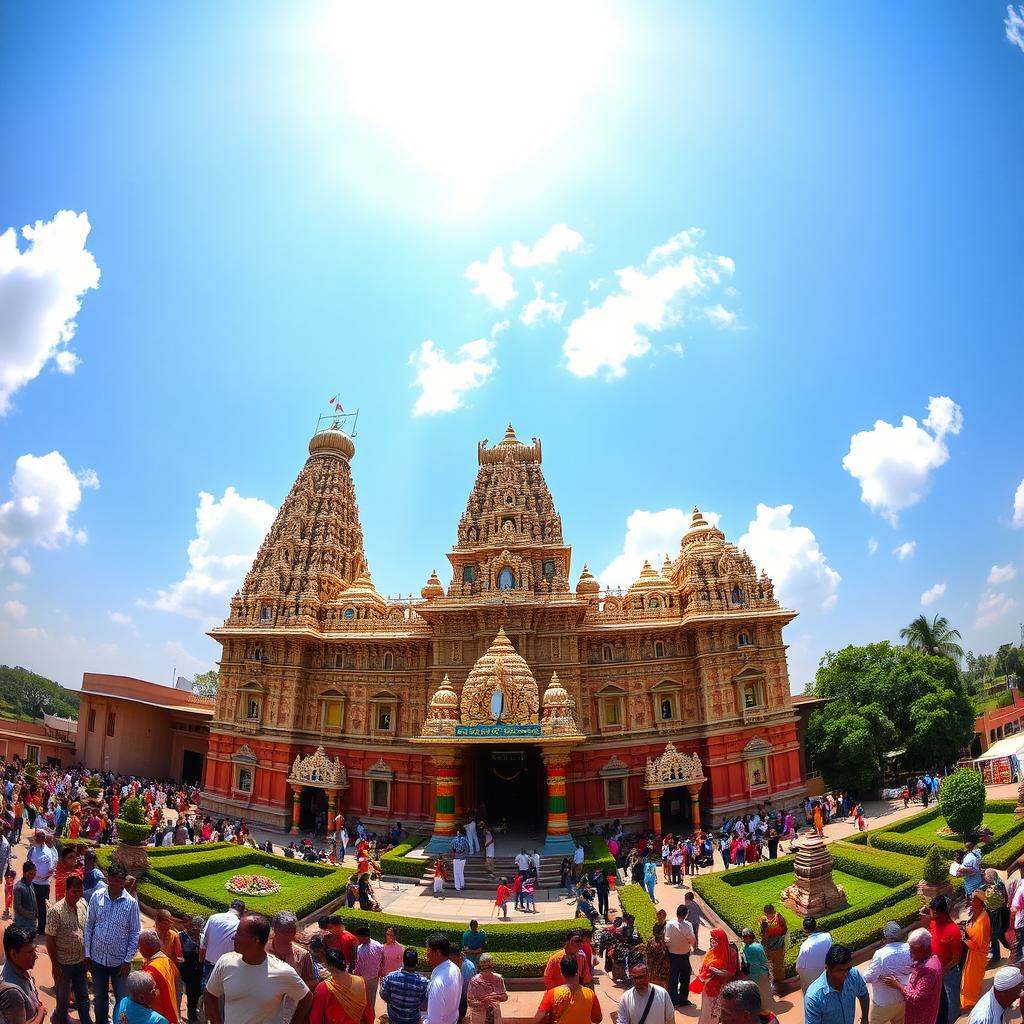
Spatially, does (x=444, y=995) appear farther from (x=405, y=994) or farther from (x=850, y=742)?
(x=850, y=742)

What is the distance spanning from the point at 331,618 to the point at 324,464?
12.6 meters

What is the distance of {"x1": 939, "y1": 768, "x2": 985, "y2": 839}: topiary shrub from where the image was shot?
60.3 ft

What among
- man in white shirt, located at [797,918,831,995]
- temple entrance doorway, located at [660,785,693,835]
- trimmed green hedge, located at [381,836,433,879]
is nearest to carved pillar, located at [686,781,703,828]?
temple entrance doorway, located at [660,785,693,835]

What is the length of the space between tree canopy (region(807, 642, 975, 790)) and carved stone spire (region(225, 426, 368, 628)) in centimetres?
2923

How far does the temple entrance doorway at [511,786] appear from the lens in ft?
96.3

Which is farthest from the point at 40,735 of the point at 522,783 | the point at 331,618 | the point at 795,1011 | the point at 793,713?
the point at 795,1011

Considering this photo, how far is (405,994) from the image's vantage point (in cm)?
674

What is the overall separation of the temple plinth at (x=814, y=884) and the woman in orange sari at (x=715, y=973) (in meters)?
6.85

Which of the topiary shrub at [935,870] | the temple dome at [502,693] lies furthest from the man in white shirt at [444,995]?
the temple dome at [502,693]

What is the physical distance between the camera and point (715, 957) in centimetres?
902

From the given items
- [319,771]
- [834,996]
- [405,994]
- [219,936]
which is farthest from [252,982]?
[319,771]

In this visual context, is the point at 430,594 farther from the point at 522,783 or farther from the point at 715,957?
the point at 715,957

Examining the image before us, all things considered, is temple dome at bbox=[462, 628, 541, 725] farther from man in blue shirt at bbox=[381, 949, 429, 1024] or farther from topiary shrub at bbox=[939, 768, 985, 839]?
man in blue shirt at bbox=[381, 949, 429, 1024]

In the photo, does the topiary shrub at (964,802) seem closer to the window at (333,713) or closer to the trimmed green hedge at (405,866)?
the trimmed green hedge at (405,866)
